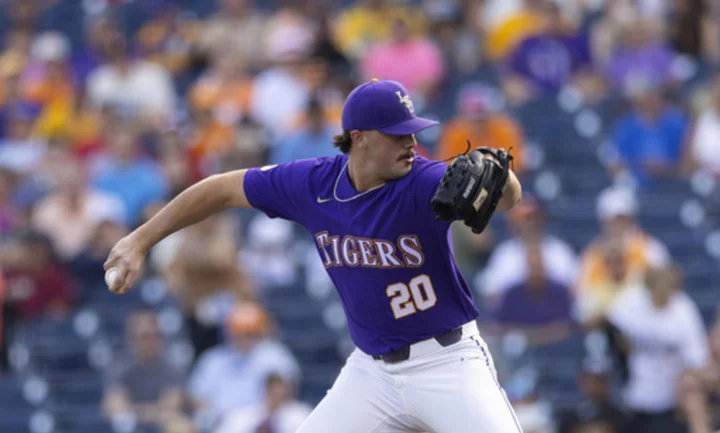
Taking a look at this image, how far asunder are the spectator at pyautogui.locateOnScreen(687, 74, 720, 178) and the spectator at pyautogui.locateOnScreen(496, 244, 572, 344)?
190cm

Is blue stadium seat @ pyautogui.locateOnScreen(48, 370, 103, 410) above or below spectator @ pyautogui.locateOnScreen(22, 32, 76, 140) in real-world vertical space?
below

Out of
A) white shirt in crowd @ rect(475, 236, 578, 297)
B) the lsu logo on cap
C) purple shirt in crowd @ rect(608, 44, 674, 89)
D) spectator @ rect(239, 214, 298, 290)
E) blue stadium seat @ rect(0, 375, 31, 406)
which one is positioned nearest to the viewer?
the lsu logo on cap

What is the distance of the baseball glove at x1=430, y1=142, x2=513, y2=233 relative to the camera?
4.91m

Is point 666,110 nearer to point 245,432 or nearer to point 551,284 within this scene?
point 551,284

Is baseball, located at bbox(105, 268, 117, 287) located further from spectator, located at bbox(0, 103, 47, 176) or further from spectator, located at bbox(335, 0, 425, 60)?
spectator, located at bbox(335, 0, 425, 60)

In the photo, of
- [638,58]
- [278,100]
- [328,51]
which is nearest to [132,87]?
[278,100]

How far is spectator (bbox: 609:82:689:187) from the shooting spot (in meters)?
10.7

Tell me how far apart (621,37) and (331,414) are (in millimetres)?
7211

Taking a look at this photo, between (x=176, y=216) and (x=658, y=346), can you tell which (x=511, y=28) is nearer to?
(x=658, y=346)

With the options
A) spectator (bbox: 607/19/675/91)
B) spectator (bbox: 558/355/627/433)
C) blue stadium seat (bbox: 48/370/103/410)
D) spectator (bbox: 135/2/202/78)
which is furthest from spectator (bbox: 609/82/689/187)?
spectator (bbox: 135/2/202/78)

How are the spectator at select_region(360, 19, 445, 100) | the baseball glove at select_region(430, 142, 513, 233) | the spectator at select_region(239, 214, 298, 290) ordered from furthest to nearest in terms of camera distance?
the spectator at select_region(360, 19, 445, 100), the spectator at select_region(239, 214, 298, 290), the baseball glove at select_region(430, 142, 513, 233)

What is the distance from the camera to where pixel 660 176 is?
34.9 ft

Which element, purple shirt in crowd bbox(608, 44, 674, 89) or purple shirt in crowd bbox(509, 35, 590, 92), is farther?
purple shirt in crowd bbox(509, 35, 590, 92)

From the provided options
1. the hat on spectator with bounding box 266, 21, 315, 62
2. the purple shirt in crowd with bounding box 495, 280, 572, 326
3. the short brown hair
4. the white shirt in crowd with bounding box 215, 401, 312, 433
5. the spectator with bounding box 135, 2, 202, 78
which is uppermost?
the spectator with bounding box 135, 2, 202, 78
